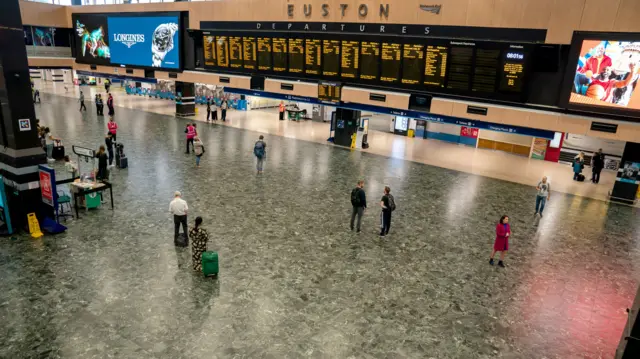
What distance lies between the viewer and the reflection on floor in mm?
20750

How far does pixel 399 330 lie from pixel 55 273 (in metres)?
8.03

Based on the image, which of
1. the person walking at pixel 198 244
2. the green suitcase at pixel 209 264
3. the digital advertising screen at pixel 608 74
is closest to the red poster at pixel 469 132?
the digital advertising screen at pixel 608 74

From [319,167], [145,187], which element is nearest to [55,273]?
[145,187]

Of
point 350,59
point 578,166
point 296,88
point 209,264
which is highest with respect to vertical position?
point 350,59

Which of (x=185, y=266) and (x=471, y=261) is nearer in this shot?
(x=185, y=266)

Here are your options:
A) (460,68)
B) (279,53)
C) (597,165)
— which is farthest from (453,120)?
(279,53)

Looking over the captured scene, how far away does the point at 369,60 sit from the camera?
61.1 ft

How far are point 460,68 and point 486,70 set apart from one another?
3.42ft

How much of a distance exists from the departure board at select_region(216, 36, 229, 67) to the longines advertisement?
3.80m

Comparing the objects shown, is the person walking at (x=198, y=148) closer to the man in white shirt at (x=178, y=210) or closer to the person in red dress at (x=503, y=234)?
the man in white shirt at (x=178, y=210)

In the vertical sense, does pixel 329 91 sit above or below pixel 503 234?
above

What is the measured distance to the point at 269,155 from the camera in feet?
72.5

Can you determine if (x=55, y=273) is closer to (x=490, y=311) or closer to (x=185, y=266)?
(x=185, y=266)

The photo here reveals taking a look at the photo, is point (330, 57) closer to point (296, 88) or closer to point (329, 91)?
point (329, 91)
